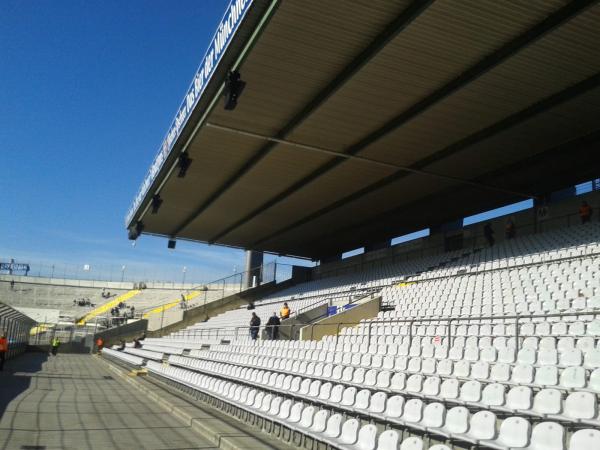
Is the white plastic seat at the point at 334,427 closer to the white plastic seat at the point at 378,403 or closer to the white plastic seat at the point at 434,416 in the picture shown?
the white plastic seat at the point at 378,403

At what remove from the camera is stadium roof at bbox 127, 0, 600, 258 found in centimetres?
1070

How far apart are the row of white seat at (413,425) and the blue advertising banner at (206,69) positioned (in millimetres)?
8054

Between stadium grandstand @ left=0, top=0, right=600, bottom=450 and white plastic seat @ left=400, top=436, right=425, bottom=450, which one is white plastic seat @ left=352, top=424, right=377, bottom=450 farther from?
white plastic seat @ left=400, top=436, right=425, bottom=450

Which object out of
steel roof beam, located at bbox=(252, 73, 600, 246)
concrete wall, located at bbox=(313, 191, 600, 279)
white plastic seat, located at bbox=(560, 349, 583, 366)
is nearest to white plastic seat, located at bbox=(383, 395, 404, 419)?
white plastic seat, located at bbox=(560, 349, 583, 366)

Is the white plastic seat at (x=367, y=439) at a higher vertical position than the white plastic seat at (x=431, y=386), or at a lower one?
lower

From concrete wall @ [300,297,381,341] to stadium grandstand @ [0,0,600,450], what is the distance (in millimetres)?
71

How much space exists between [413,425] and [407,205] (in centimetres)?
1819

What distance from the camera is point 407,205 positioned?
23188 millimetres

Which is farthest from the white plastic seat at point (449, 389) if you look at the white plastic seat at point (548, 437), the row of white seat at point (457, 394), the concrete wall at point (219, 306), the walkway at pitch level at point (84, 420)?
the concrete wall at point (219, 306)

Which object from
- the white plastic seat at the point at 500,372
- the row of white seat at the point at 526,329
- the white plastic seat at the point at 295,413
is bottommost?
the white plastic seat at the point at 295,413

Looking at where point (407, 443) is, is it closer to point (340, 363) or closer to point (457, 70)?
point (340, 363)

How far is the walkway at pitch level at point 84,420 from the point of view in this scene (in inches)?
281

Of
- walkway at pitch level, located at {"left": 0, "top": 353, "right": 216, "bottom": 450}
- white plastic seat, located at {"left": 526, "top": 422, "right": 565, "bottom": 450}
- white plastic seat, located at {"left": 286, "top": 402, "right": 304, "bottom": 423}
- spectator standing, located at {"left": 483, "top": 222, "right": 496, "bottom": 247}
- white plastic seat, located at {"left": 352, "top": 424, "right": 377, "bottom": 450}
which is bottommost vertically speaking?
walkway at pitch level, located at {"left": 0, "top": 353, "right": 216, "bottom": 450}

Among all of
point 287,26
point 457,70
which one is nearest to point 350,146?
point 457,70
